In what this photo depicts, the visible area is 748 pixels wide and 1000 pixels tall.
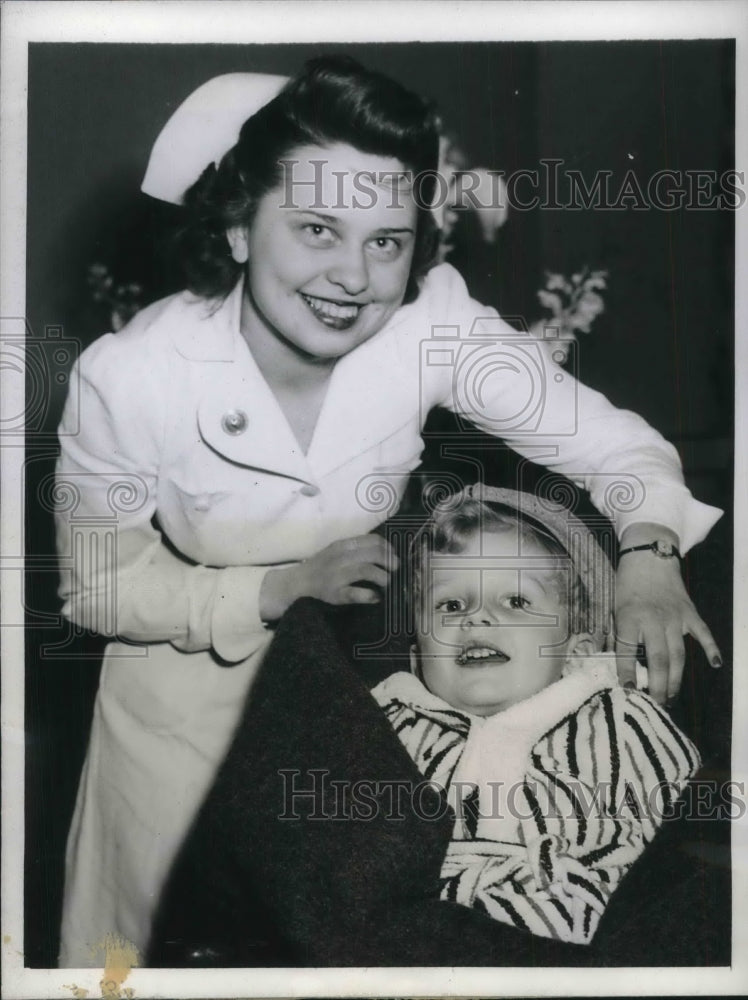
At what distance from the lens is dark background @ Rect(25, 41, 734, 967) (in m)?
1.22

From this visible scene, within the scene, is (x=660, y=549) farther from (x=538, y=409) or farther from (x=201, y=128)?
(x=201, y=128)

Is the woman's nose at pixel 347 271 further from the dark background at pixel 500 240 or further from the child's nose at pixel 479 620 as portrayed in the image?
the child's nose at pixel 479 620

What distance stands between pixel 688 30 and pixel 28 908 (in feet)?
4.45

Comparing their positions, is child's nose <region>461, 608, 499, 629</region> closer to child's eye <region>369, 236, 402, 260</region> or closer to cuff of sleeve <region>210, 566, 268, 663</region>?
cuff of sleeve <region>210, 566, 268, 663</region>

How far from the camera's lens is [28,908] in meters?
1.24

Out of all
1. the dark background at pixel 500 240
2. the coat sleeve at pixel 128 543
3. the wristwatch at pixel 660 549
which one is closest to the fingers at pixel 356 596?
the coat sleeve at pixel 128 543

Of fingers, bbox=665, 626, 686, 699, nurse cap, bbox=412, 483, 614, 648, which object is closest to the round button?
nurse cap, bbox=412, 483, 614, 648

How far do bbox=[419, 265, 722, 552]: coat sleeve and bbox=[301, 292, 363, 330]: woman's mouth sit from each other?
92 mm

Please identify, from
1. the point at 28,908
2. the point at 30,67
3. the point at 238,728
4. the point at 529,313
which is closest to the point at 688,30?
the point at 529,313

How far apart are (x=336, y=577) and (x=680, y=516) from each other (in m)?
0.43

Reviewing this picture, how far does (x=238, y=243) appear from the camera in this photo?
1.22 m

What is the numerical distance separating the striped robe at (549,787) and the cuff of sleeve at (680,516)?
17 centimetres

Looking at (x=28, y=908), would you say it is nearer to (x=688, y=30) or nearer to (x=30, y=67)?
(x=30, y=67)

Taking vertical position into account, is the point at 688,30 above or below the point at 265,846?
above
